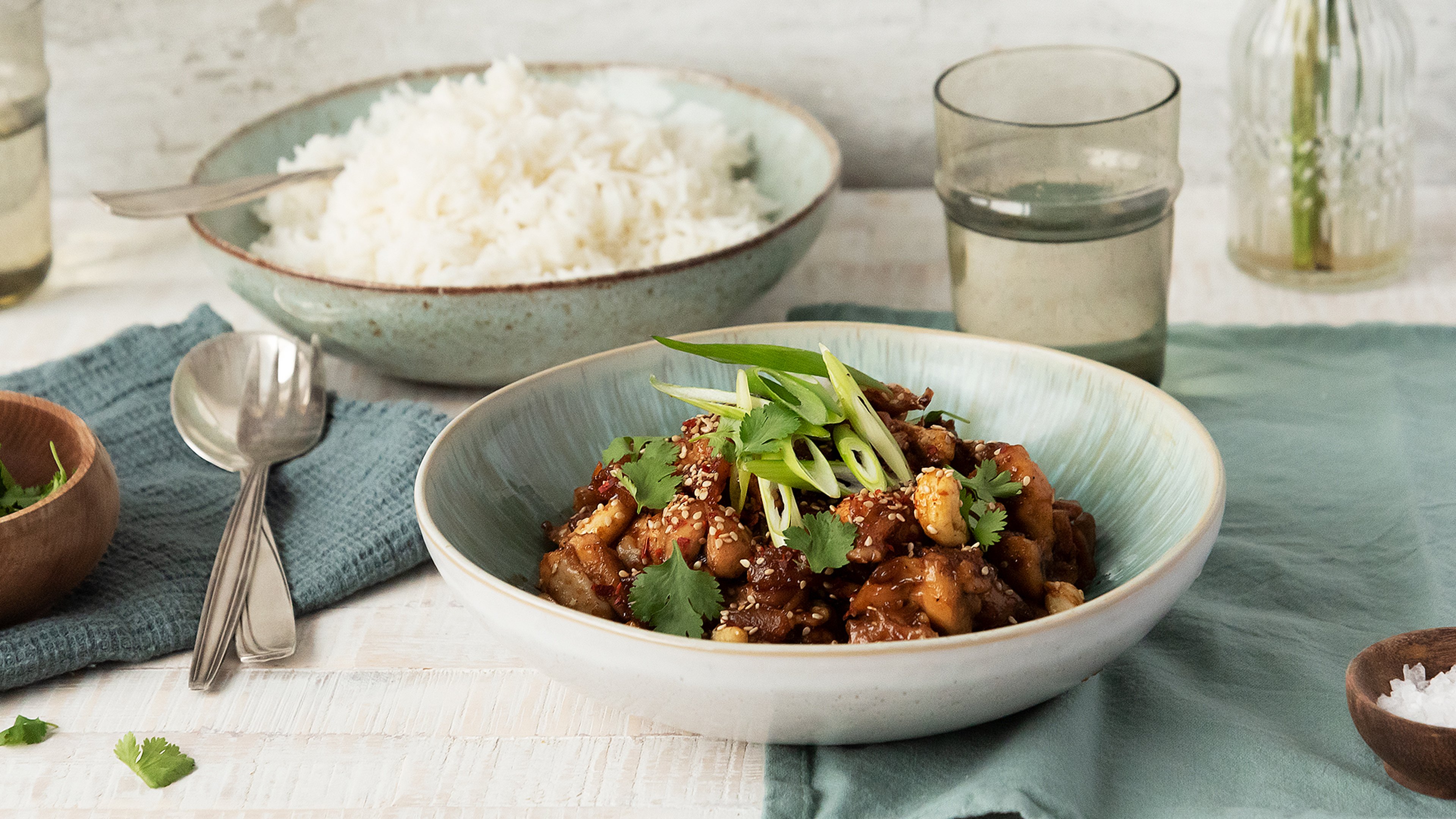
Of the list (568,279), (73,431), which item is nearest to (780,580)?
(568,279)

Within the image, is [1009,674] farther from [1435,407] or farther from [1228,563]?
[1435,407]

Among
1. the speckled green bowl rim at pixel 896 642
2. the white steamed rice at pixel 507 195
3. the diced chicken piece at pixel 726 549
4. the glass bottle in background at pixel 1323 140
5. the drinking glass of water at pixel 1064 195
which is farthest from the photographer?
the glass bottle in background at pixel 1323 140

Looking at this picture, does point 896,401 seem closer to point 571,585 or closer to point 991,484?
point 991,484

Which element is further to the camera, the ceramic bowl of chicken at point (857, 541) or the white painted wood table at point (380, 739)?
the white painted wood table at point (380, 739)

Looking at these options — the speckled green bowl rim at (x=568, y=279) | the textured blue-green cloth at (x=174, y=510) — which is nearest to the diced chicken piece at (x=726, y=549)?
the textured blue-green cloth at (x=174, y=510)

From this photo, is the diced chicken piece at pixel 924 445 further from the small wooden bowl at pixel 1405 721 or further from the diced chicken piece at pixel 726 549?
the small wooden bowl at pixel 1405 721
